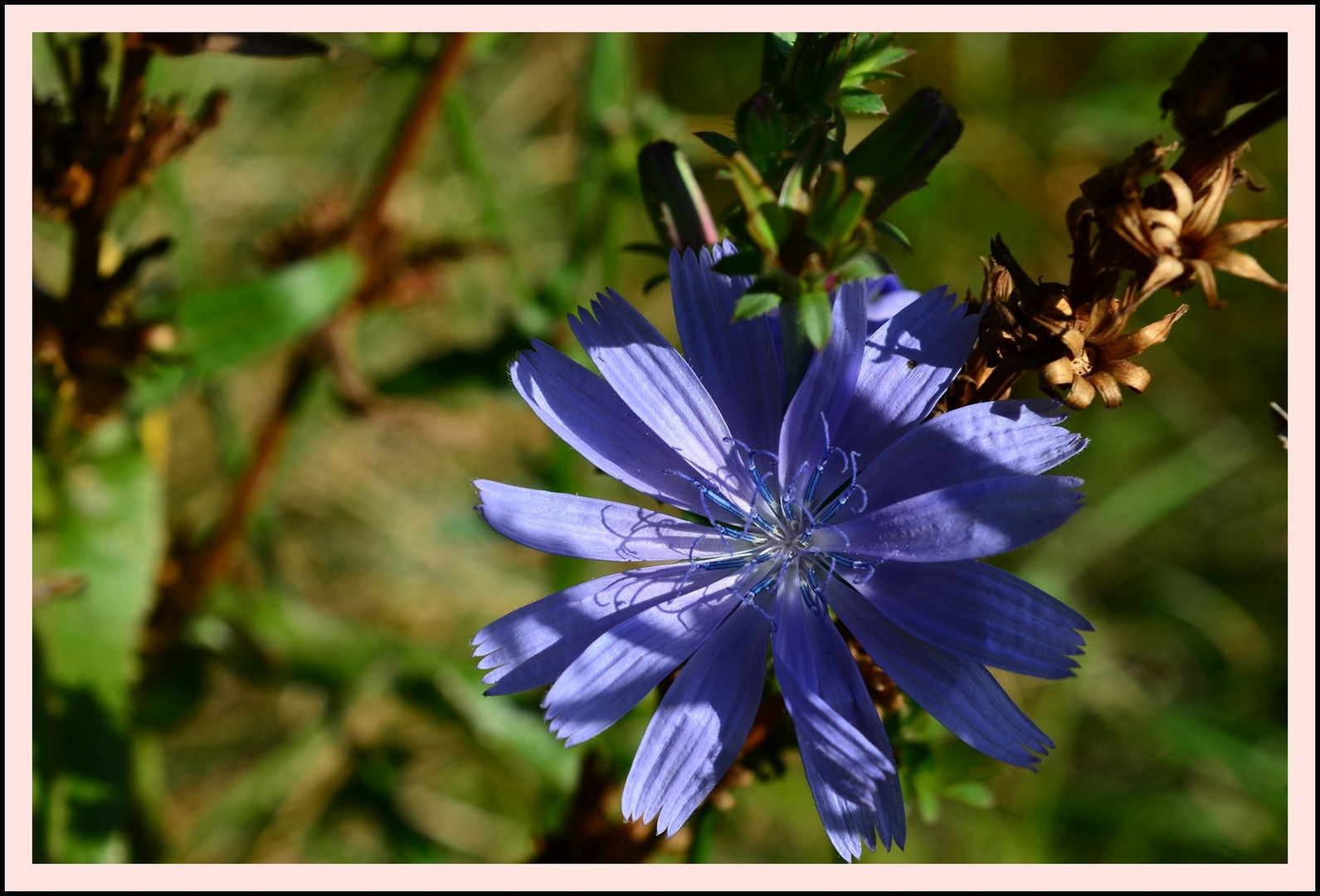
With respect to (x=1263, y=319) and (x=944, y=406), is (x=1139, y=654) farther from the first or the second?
(x=944, y=406)

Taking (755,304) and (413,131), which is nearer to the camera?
(755,304)

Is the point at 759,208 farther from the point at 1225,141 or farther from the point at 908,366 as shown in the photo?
the point at 1225,141

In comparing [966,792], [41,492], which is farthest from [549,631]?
[41,492]

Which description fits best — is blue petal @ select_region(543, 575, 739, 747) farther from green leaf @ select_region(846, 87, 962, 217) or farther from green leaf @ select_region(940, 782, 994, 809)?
green leaf @ select_region(846, 87, 962, 217)

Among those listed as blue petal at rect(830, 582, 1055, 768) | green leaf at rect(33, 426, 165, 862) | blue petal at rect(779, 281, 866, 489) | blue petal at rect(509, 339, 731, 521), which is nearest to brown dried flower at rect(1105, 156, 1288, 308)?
blue petal at rect(779, 281, 866, 489)

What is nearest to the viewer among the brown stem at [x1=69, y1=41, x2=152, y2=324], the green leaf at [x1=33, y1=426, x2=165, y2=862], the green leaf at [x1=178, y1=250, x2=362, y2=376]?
the brown stem at [x1=69, y1=41, x2=152, y2=324]

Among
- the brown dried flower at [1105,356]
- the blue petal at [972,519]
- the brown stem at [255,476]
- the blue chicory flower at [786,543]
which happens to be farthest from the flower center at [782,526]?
the brown stem at [255,476]
